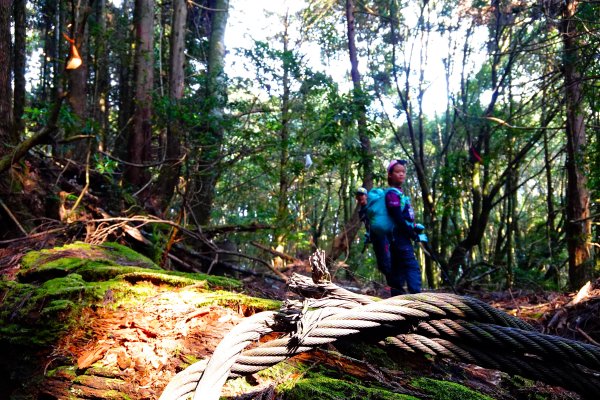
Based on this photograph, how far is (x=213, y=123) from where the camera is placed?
7.54m

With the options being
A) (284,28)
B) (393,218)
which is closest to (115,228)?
(393,218)

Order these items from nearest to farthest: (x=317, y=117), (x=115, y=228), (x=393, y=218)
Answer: (x=115, y=228) < (x=393, y=218) < (x=317, y=117)

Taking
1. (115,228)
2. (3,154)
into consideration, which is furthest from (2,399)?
(3,154)

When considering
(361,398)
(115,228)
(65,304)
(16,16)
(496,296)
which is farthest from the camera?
(16,16)

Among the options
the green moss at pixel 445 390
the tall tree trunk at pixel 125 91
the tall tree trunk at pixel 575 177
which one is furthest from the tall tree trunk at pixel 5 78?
the tall tree trunk at pixel 575 177

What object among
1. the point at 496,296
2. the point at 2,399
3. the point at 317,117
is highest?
the point at 317,117

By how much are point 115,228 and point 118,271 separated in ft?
7.33

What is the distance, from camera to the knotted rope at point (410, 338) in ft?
3.12

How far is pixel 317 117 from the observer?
28.7 feet

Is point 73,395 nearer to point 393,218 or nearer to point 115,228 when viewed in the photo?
point 115,228

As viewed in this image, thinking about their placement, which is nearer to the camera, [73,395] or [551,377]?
[551,377]

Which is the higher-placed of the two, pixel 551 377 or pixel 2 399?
pixel 551 377

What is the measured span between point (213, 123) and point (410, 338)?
269 inches

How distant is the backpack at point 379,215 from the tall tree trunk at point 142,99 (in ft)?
14.3
